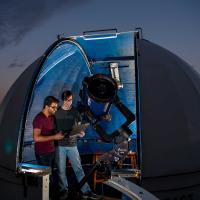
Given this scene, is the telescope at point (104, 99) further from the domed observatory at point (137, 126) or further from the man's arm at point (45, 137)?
the man's arm at point (45, 137)

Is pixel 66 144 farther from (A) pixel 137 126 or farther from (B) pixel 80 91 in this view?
(A) pixel 137 126

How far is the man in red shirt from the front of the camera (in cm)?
623

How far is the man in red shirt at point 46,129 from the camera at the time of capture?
6227mm

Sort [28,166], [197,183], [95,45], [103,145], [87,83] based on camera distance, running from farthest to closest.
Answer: [103,145] < [95,45] < [197,183] < [87,83] < [28,166]

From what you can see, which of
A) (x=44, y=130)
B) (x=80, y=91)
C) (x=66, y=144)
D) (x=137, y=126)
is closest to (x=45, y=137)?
(x=44, y=130)

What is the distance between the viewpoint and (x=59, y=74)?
11930 mm

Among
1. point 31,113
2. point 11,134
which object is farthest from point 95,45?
point 11,134

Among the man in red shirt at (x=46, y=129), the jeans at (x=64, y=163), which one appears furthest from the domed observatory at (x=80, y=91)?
the jeans at (x=64, y=163)

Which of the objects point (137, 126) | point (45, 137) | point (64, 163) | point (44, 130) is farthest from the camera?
point (64, 163)

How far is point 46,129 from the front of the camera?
640 cm

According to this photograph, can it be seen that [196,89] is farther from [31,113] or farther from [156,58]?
[31,113]

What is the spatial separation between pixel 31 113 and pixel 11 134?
2475 millimetres

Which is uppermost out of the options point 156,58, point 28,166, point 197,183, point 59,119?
point 156,58

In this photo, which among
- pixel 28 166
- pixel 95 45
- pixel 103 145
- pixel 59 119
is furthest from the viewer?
pixel 103 145
